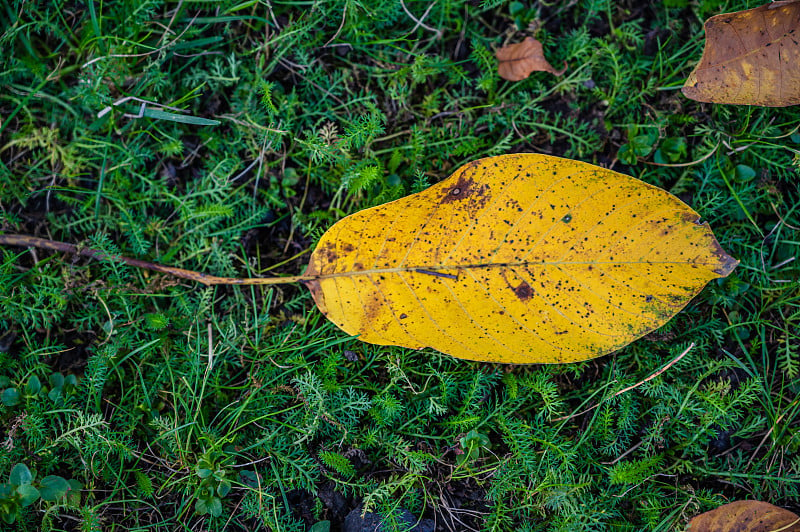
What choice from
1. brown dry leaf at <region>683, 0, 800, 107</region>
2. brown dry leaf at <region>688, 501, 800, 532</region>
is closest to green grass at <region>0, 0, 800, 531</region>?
brown dry leaf at <region>688, 501, 800, 532</region>

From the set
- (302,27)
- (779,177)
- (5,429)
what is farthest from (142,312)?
(779,177)

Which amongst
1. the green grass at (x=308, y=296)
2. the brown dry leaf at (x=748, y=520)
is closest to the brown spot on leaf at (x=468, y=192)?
the green grass at (x=308, y=296)

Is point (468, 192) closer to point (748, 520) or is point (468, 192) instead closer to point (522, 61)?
point (522, 61)

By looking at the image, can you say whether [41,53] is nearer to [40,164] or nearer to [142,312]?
[40,164]

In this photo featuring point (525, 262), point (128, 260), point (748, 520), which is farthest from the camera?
point (128, 260)

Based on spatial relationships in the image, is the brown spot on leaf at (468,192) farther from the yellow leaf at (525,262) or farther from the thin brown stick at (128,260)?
the thin brown stick at (128,260)

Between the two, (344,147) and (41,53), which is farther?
(41,53)

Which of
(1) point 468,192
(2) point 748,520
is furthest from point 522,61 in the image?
(2) point 748,520
